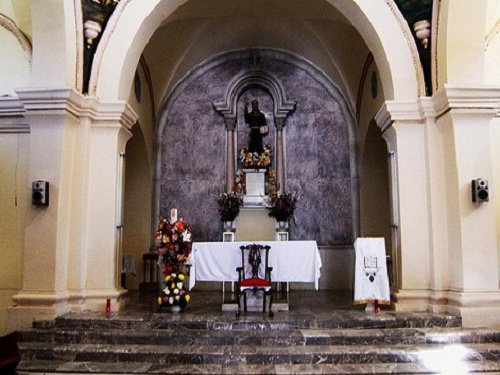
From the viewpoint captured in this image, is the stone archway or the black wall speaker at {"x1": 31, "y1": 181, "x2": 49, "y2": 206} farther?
the stone archway

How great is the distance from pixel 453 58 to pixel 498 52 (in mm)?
1661

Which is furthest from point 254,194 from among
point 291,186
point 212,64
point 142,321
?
point 142,321

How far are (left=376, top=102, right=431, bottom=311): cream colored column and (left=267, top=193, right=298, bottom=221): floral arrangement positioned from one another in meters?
2.98

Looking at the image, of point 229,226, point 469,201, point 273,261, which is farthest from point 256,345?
point 229,226

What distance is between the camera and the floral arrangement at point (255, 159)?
35.8ft

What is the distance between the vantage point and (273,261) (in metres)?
7.32

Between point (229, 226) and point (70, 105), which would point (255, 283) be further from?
point (229, 226)

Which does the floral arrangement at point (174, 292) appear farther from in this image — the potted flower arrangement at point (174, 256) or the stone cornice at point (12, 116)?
the stone cornice at point (12, 116)

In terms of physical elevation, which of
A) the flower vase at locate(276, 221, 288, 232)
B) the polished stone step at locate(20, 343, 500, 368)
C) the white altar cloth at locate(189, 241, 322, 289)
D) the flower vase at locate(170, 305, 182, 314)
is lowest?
the polished stone step at locate(20, 343, 500, 368)

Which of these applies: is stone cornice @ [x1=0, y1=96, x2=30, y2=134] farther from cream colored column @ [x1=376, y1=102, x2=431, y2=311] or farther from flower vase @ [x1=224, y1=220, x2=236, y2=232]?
cream colored column @ [x1=376, y1=102, x2=431, y2=311]

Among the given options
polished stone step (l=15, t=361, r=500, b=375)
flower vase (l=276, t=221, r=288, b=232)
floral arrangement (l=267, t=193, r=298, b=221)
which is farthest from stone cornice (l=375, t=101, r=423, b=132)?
flower vase (l=276, t=221, r=288, b=232)

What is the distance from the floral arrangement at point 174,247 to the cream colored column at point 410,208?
124 inches

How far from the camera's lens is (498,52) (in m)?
7.94

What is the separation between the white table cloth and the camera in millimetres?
6820
